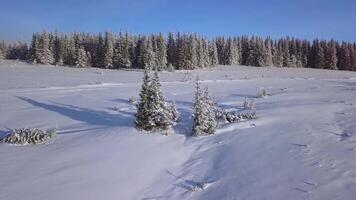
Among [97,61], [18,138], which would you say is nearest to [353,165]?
[18,138]

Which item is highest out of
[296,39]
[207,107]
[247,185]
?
[296,39]

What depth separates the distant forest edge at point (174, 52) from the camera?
315 ft

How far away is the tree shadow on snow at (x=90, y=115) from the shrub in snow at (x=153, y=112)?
1244mm

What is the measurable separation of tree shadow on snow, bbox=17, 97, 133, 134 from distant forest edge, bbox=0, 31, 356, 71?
61.1 m

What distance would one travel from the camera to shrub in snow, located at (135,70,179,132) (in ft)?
56.5

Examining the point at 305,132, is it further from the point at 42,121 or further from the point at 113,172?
the point at 42,121

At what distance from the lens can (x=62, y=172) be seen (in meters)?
12.1

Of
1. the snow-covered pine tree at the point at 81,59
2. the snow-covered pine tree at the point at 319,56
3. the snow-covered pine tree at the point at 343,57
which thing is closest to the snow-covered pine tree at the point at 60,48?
the snow-covered pine tree at the point at 81,59

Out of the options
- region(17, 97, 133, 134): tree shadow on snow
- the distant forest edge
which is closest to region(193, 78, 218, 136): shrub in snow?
region(17, 97, 133, 134): tree shadow on snow

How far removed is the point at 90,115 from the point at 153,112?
5908mm

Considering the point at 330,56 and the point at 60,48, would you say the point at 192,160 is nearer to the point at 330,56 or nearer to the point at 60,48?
the point at 60,48

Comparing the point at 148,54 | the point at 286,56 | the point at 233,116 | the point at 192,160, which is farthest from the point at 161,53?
→ the point at 192,160

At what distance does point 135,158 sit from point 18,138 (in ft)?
15.0

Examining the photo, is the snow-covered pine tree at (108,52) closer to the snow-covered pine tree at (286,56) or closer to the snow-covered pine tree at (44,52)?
the snow-covered pine tree at (44,52)
